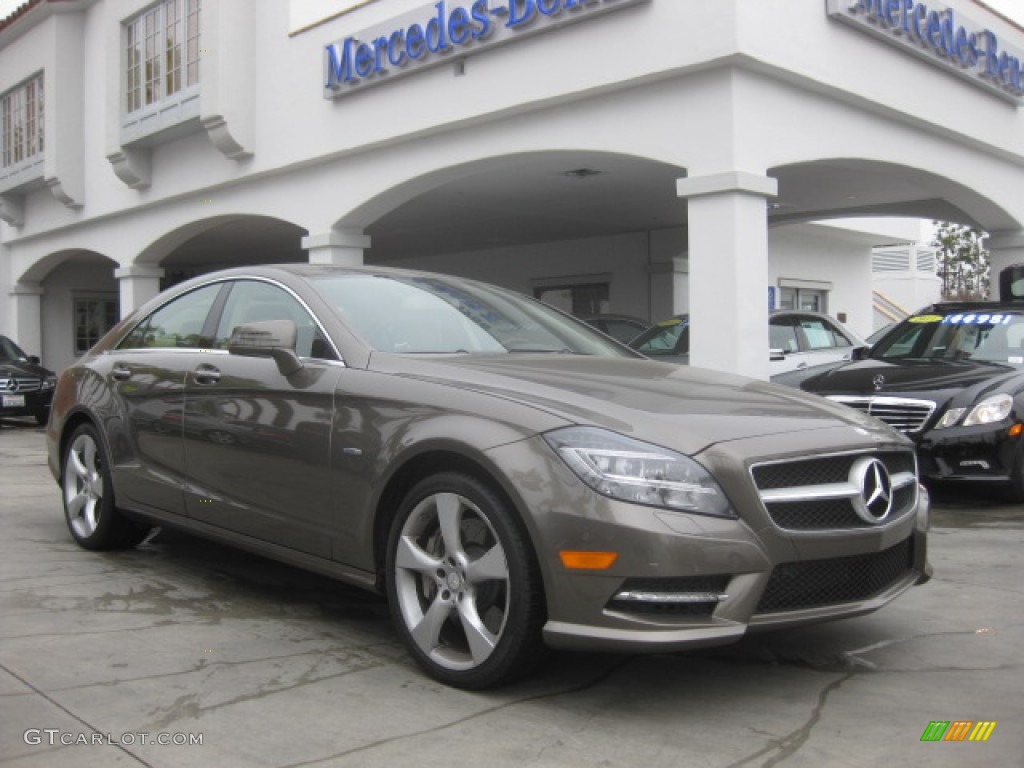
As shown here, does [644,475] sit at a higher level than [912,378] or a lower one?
lower

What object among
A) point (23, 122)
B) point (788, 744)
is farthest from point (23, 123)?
point (788, 744)

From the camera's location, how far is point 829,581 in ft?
10.9

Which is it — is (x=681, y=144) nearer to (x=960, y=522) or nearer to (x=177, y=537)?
(x=960, y=522)

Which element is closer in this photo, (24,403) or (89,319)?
(24,403)

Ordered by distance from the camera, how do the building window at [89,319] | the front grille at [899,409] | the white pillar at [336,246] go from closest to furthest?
the front grille at [899,409], the white pillar at [336,246], the building window at [89,319]

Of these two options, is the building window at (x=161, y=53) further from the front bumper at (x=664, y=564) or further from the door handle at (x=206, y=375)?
the front bumper at (x=664, y=564)

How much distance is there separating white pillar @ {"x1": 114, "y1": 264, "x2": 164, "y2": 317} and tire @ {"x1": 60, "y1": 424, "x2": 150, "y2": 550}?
39.7 feet

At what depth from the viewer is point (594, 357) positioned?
448 cm

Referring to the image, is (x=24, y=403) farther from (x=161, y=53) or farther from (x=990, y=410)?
(x=990, y=410)

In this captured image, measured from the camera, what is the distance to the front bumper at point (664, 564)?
3.06 m

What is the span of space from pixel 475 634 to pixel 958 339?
6.34 m

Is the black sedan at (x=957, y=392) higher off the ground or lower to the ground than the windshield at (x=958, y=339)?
lower

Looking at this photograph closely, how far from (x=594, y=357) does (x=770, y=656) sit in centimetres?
142

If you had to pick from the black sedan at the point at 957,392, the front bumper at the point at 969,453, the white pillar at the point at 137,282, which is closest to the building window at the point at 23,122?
the white pillar at the point at 137,282
